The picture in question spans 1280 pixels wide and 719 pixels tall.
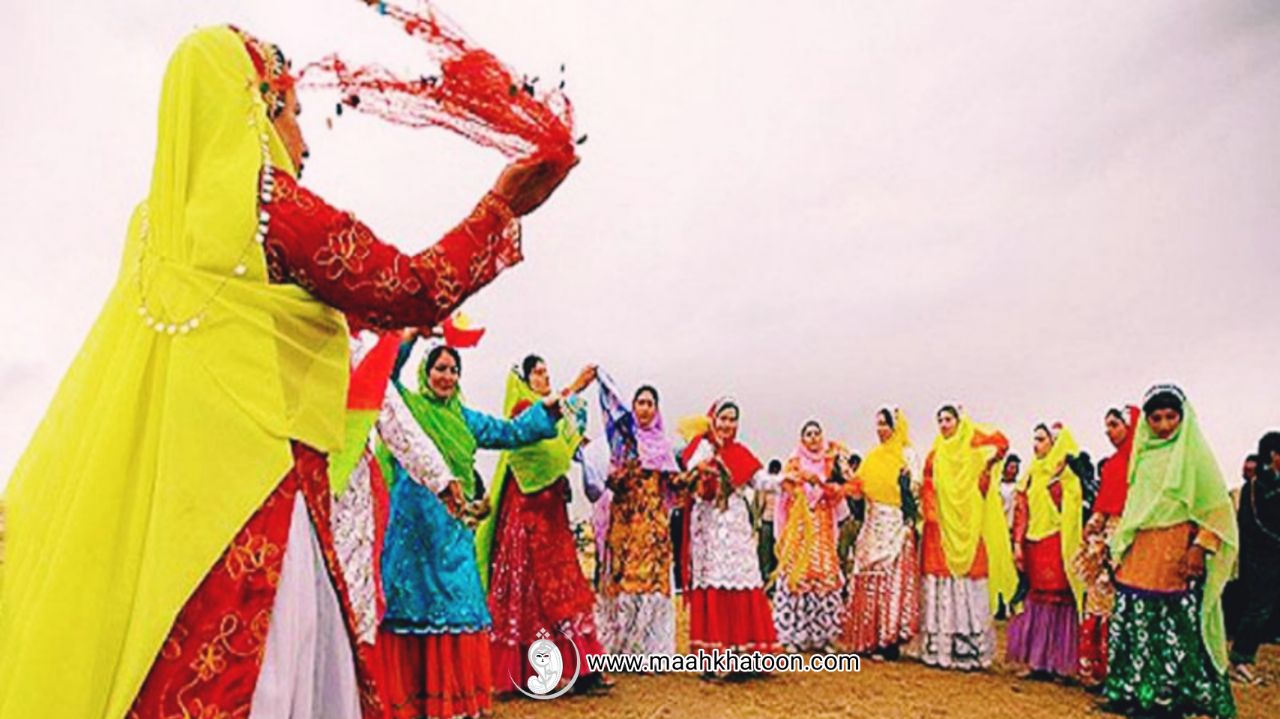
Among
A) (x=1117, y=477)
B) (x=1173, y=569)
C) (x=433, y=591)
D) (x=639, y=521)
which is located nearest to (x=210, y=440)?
(x=433, y=591)

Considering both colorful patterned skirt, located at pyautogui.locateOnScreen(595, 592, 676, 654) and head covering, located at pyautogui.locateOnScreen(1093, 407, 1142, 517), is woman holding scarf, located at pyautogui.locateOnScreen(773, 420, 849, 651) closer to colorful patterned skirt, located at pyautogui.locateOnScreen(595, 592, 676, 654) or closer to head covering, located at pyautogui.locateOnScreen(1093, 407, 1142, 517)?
colorful patterned skirt, located at pyautogui.locateOnScreen(595, 592, 676, 654)

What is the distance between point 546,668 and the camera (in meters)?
7.00

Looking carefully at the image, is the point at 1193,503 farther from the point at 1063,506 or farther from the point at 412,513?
→ the point at 412,513

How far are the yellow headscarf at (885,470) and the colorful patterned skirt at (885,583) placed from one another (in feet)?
0.39

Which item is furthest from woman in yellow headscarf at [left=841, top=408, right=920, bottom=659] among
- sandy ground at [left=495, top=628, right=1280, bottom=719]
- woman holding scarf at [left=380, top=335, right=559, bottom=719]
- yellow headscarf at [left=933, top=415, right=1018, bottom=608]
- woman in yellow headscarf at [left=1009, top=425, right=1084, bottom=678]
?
woman holding scarf at [left=380, top=335, right=559, bottom=719]

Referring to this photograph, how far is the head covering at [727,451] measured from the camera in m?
8.02

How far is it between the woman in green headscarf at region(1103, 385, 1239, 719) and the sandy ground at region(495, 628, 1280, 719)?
1.78ft

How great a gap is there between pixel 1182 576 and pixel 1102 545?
38.1 inches

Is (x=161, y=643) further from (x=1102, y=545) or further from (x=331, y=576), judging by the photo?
(x=1102, y=545)

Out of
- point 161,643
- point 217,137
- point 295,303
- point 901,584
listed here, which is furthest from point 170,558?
point 901,584

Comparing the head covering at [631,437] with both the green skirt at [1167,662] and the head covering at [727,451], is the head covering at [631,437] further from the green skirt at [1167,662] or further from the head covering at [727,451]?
the green skirt at [1167,662]

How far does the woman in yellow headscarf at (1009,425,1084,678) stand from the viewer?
328 inches

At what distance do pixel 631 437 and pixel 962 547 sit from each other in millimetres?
3314

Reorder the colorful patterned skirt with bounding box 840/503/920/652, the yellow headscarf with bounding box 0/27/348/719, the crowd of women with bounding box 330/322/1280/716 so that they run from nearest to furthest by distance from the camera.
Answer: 1. the yellow headscarf with bounding box 0/27/348/719
2. the crowd of women with bounding box 330/322/1280/716
3. the colorful patterned skirt with bounding box 840/503/920/652
